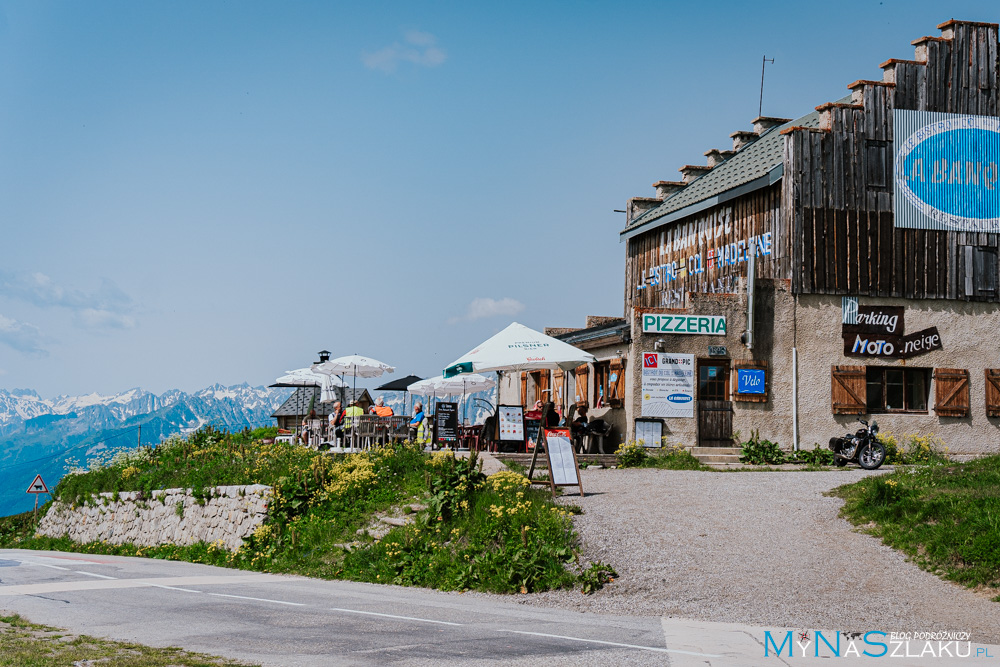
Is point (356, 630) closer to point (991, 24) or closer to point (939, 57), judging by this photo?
point (939, 57)

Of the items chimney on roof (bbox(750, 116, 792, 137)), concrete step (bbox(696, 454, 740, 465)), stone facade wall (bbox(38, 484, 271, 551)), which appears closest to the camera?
stone facade wall (bbox(38, 484, 271, 551))

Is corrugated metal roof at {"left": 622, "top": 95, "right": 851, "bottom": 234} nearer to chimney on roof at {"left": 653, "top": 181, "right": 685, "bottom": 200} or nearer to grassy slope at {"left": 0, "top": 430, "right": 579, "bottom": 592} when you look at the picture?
chimney on roof at {"left": 653, "top": 181, "right": 685, "bottom": 200}

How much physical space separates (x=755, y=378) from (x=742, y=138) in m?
11.7

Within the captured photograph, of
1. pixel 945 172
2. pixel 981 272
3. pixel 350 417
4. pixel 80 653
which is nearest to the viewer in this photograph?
pixel 80 653

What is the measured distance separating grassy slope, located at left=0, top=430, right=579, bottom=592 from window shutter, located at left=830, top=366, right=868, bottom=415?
1141 centimetres

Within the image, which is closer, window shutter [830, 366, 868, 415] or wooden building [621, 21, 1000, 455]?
wooden building [621, 21, 1000, 455]

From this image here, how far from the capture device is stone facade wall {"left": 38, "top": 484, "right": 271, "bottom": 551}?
16.3m

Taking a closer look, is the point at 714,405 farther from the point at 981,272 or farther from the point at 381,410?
the point at 381,410

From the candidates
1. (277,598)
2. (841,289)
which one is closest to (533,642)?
(277,598)

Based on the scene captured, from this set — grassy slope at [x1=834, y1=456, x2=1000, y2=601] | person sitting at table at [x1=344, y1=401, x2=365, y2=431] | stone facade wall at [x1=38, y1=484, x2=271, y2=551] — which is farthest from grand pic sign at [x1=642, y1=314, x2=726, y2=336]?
stone facade wall at [x1=38, y1=484, x2=271, y2=551]

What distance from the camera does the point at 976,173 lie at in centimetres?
2433

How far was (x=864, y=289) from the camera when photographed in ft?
77.0

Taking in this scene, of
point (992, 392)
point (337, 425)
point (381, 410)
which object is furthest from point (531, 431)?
point (992, 392)

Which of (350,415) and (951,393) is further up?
(951,393)
